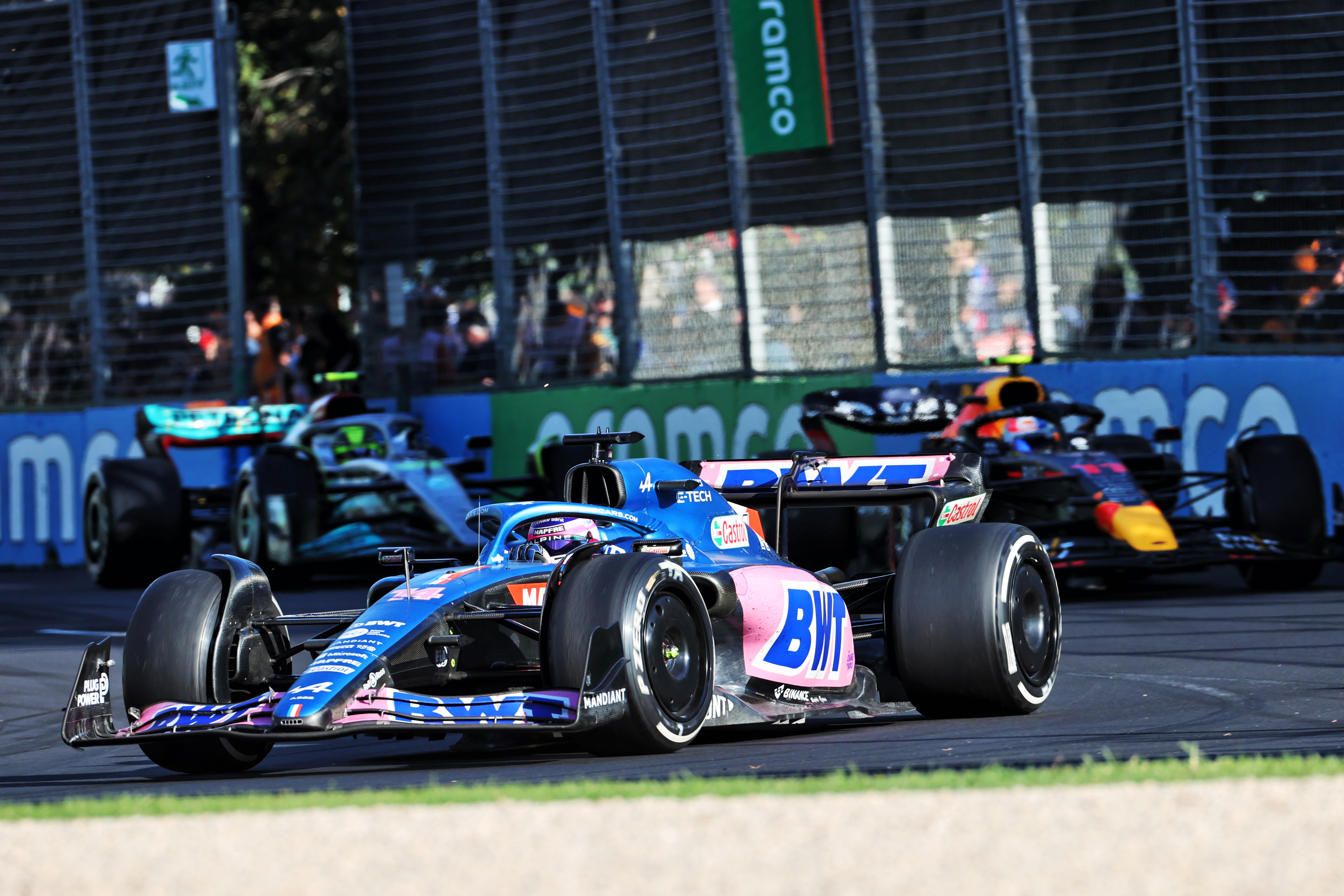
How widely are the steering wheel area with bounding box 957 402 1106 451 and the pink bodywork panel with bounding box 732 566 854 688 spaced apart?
208 inches

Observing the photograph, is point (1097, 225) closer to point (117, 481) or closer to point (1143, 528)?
point (1143, 528)

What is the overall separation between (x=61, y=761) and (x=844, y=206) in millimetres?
9396

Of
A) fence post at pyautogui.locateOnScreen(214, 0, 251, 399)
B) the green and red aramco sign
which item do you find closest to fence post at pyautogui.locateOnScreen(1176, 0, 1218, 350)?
the green and red aramco sign

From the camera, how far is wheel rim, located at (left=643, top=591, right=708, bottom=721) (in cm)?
651

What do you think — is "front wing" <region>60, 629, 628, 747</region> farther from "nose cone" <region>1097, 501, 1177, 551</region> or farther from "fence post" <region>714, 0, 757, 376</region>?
"fence post" <region>714, 0, 757, 376</region>

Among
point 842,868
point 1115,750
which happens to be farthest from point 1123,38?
point 842,868

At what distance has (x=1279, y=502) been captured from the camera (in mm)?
11781

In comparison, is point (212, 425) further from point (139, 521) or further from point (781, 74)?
point (781, 74)

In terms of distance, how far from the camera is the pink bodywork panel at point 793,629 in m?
7.23

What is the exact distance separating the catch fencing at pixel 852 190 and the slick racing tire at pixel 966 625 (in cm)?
668

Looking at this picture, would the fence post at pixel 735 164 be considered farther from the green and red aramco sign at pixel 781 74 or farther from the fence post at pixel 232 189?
the fence post at pixel 232 189

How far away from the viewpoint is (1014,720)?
7352 mm

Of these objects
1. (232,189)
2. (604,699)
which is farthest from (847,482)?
(232,189)

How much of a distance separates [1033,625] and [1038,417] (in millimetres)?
5089
